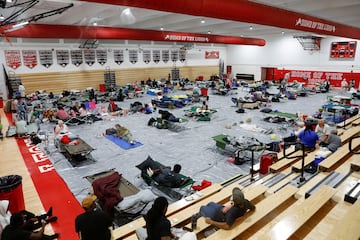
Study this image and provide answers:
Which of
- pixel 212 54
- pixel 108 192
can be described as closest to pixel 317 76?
pixel 212 54

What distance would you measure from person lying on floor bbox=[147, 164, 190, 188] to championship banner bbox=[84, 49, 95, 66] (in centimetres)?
1748

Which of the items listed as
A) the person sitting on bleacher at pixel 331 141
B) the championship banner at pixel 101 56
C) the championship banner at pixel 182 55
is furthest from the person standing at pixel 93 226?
the championship banner at pixel 182 55

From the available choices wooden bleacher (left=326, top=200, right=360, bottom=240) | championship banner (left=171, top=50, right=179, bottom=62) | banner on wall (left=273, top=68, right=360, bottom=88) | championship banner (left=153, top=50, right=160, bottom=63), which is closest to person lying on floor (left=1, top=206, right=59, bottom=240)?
wooden bleacher (left=326, top=200, right=360, bottom=240)

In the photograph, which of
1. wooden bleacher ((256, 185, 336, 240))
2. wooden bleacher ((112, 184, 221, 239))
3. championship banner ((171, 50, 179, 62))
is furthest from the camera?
championship banner ((171, 50, 179, 62))

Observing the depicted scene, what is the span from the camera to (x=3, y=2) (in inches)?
228

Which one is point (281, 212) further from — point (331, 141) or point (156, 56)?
point (156, 56)

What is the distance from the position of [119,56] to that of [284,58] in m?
16.6

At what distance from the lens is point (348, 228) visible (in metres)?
3.05

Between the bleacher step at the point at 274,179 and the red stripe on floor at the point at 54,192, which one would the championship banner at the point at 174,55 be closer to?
the red stripe on floor at the point at 54,192

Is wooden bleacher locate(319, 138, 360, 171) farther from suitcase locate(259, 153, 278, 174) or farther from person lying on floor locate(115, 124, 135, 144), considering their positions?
person lying on floor locate(115, 124, 135, 144)

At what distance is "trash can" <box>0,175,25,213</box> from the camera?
4.52 metres

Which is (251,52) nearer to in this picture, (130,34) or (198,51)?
(198,51)

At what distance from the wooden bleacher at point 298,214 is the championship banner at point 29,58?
19.5m

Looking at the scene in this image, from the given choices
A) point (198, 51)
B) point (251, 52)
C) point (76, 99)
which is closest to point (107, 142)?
point (76, 99)
